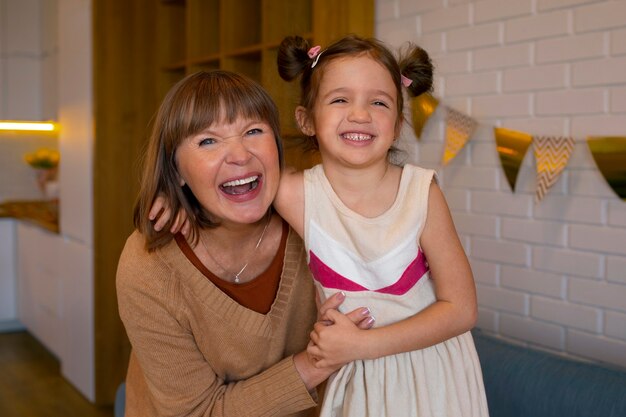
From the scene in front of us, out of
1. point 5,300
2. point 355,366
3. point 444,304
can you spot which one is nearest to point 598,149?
point 444,304

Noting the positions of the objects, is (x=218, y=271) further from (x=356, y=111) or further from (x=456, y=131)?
(x=456, y=131)

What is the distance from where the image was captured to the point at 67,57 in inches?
170

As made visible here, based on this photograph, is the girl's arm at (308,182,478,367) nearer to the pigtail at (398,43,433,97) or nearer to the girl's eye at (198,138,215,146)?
the pigtail at (398,43,433,97)

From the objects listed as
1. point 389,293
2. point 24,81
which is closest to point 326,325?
point 389,293

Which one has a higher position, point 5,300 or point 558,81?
point 558,81

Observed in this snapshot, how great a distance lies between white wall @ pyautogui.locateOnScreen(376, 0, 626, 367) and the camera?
2090 millimetres

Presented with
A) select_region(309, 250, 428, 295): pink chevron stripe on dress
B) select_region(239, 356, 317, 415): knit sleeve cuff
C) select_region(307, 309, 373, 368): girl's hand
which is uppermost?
select_region(309, 250, 428, 295): pink chevron stripe on dress

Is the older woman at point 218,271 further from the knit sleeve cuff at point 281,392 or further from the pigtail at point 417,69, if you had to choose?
the pigtail at point 417,69

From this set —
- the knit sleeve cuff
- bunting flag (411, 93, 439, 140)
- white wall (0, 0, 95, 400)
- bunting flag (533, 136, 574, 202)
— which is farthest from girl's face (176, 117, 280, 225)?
white wall (0, 0, 95, 400)

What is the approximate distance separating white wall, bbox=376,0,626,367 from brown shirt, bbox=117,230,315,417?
0.99m

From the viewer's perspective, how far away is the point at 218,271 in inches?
64.4

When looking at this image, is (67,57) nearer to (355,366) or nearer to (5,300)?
(5,300)

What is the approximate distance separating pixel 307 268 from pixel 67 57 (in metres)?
3.18

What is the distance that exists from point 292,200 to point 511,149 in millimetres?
1011
